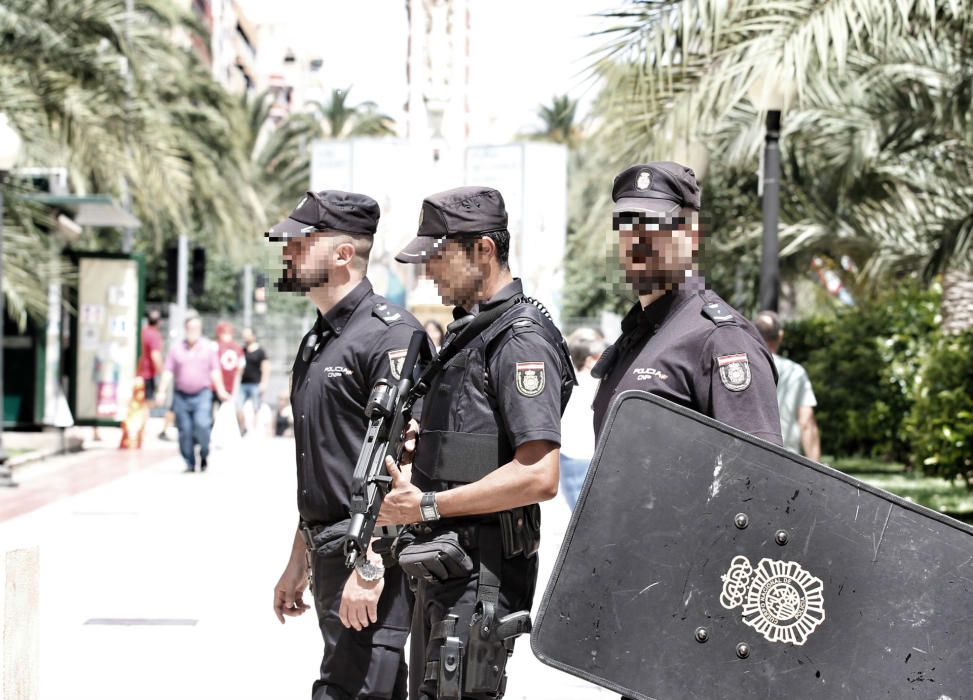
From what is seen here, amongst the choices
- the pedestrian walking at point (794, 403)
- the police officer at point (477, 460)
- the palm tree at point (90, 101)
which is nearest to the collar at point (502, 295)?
the police officer at point (477, 460)

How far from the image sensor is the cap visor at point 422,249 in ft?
11.3

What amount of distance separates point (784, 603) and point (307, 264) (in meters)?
2.07

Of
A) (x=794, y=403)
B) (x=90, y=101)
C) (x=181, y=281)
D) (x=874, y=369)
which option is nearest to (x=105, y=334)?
(x=90, y=101)

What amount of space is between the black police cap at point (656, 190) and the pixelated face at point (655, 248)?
0.9 inches

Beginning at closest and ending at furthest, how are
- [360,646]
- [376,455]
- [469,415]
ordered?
[376,455] → [469,415] → [360,646]

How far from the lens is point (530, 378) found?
3314 mm

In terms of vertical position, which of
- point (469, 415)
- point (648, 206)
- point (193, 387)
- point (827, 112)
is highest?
point (827, 112)

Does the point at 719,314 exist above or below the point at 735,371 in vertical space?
above

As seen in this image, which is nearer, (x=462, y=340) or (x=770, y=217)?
(x=462, y=340)

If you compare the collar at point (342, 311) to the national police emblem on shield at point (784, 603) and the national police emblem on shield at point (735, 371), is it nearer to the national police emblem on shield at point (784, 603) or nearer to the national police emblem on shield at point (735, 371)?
the national police emblem on shield at point (735, 371)

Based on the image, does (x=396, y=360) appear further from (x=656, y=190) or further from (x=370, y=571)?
(x=656, y=190)

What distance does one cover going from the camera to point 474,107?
91.9 feet

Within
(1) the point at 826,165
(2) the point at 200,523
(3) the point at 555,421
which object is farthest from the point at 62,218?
(3) the point at 555,421

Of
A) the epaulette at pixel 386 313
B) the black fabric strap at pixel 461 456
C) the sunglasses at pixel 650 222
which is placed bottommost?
the black fabric strap at pixel 461 456
